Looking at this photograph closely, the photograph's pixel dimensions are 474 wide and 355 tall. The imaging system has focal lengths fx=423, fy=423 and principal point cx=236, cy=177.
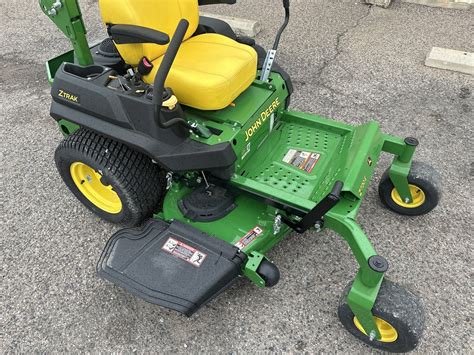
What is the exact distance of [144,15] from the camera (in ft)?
7.04

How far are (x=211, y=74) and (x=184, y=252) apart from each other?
878mm

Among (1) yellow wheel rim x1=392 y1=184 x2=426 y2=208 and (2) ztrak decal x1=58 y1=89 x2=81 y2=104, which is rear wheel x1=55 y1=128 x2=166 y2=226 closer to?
(2) ztrak decal x1=58 y1=89 x2=81 y2=104

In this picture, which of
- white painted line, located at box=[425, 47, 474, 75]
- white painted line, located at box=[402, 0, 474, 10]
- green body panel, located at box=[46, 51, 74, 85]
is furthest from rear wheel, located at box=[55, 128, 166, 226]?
white painted line, located at box=[402, 0, 474, 10]

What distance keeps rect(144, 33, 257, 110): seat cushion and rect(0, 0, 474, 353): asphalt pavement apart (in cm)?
90

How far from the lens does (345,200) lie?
1.97m

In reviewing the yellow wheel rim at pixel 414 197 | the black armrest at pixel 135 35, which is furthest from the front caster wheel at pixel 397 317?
the black armrest at pixel 135 35

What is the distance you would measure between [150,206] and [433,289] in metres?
1.55

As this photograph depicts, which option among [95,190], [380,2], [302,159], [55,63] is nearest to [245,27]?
[380,2]

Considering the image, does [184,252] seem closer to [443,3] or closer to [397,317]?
[397,317]

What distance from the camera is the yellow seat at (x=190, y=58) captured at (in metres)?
2.06

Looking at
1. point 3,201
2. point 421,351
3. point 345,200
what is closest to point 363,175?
point 345,200

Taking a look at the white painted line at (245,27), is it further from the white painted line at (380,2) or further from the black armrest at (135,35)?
the black armrest at (135,35)

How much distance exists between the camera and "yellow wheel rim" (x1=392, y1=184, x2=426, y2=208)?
242 cm

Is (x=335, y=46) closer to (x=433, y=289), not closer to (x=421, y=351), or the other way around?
(x=433, y=289)
